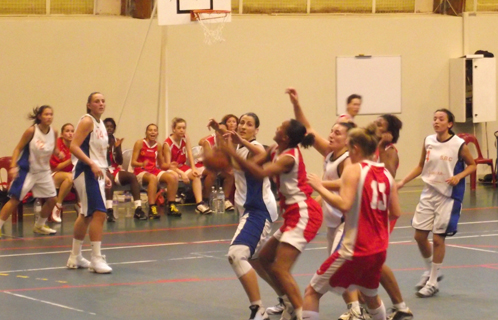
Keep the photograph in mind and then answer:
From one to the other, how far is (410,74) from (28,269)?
11117 millimetres

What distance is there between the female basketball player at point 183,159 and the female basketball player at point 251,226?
22.0 feet

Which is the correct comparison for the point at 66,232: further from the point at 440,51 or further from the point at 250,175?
the point at 440,51

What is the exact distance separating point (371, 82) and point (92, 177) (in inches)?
392

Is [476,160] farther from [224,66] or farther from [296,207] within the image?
[296,207]

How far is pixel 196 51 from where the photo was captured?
16.4m

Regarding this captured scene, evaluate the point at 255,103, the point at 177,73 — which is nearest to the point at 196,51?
the point at 177,73

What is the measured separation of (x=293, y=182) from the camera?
6.50m

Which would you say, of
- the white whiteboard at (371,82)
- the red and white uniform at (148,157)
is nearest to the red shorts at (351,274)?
the red and white uniform at (148,157)

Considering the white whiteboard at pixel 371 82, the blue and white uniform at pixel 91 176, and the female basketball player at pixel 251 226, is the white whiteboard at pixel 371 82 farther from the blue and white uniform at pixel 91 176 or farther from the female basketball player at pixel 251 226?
the female basketball player at pixel 251 226

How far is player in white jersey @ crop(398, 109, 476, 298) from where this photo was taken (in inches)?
311

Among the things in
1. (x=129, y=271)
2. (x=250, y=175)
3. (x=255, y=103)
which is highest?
(x=255, y=103)

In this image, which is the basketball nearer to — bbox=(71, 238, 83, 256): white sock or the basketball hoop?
bbox=(71, 238, 83, 256): white sock

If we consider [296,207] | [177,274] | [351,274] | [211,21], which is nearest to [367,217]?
[351,274]

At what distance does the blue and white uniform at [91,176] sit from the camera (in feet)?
28.9
